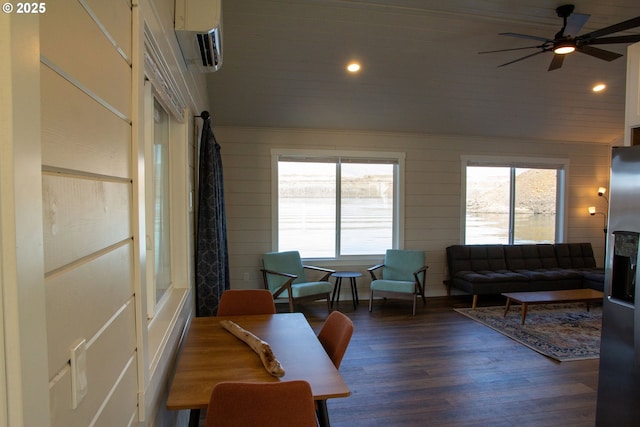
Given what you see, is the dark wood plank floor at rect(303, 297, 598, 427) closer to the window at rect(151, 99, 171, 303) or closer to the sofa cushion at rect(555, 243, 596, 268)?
the window at rect(151, 99, 171, 303)

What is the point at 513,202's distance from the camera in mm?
6035

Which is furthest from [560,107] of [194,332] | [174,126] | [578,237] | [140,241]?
[140,241]

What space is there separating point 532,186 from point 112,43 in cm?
655

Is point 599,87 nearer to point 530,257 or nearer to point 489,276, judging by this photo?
point 530,257

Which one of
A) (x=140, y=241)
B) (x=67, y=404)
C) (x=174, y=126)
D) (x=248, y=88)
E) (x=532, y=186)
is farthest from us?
(x=532, y=186)

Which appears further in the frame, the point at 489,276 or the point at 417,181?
the point at 417,181

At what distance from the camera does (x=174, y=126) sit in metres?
2.50

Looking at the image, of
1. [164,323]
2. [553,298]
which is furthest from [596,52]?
[164,323]

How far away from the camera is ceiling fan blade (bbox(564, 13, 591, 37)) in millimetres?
2680

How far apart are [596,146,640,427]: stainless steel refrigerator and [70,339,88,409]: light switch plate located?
2391 mm

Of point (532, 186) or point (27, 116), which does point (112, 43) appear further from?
point (532, 186)

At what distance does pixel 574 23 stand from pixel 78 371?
3608 millimetres

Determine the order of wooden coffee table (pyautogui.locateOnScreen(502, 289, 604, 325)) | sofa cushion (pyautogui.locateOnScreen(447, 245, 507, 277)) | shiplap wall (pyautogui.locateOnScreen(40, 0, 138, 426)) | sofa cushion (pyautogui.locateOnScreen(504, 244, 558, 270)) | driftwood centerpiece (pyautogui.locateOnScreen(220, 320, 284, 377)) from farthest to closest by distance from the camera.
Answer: sofa cushion (pyautogui.locateOnScreen(504, 244, 558, 270)) → sofa cushion (pyautogui.locateOnScreen(447, 245, 507, 277)) → wooden coffee table (pyautogui.locateOnScreen(502, 289, 604, 325)) → driftwood centerpiece (pyautogui.locateOnScreen(220, 320, 284, 377)) → shiplap wall (pyautogui.locateOnScreen(40, 0, 138, 426))

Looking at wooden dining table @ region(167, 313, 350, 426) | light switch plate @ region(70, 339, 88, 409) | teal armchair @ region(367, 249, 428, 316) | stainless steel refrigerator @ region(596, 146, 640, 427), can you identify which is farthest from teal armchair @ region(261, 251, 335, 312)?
light switch plate @ region(70, 339, 88, 409)
